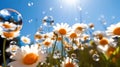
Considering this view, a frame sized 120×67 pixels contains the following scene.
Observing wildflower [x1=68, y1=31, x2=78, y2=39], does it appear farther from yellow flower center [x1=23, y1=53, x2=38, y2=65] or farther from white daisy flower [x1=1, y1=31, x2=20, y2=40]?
yellow flower center [x1=23, y1=53, x2=38, y2=65]

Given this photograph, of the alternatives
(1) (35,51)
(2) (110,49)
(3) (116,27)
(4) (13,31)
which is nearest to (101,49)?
(2) (110,49)

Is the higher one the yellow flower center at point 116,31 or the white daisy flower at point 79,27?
the white daisy flower at point 79,27

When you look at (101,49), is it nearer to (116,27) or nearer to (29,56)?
(116,27)

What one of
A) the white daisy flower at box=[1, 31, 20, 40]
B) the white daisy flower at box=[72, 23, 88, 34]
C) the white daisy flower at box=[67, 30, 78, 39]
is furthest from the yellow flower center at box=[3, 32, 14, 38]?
the white daisy flower at box=[72, 23, 88, 34]

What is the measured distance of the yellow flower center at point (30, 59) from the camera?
1.44 metres

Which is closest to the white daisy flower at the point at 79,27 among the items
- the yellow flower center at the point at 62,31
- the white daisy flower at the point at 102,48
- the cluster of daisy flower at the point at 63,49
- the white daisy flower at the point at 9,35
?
the cluster of daisy flower at the point at 63,49

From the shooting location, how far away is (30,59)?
146cm

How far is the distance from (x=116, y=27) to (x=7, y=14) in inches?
31.9

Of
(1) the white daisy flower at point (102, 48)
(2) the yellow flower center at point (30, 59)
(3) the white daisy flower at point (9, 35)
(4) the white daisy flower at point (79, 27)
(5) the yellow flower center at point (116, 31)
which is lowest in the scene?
(2) the yellow flower center at point (30, 59)

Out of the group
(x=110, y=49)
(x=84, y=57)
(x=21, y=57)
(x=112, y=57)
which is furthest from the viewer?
(x=84, y=57)

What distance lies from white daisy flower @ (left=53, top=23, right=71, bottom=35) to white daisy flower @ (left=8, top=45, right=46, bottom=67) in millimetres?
1073

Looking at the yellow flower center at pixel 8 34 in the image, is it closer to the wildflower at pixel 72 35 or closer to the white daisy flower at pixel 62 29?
the white daisy flower at pixel 62 29

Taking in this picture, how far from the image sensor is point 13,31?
204 centimetres

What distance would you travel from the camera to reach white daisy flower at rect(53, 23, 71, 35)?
101 inches
